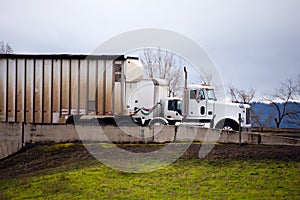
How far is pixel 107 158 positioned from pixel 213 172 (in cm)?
410

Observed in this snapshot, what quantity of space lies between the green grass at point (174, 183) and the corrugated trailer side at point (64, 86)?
9593mm

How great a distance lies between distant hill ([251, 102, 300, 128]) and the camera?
164 feet

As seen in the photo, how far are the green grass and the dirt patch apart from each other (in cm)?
86

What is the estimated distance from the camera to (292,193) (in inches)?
404

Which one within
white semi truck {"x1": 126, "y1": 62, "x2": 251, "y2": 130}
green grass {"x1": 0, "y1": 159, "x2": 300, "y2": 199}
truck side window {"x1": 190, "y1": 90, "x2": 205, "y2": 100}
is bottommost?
green grass {"x1": 0, "y1": 159, "x2": 300, "y2": 199}

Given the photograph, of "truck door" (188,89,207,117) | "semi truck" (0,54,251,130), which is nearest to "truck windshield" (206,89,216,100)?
"truck door" (188,89,207,117)

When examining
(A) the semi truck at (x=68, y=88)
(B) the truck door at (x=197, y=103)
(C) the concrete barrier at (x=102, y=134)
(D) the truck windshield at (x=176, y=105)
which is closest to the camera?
(C) the concrete barrier at (x=102, y=134)

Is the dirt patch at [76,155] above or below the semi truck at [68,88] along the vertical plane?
below

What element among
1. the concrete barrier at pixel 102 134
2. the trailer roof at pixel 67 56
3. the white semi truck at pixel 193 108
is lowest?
the concrete barrier at pixel 102 134

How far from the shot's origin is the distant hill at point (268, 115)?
5000 cm

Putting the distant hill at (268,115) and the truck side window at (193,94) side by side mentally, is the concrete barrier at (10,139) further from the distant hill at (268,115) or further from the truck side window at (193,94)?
Result: the distant hill at (268,115)

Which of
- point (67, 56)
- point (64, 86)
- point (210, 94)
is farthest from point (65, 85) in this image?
point (210, 94)

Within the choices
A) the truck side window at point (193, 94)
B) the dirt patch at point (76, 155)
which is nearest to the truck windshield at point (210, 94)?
the truck side window at point (193, 94)

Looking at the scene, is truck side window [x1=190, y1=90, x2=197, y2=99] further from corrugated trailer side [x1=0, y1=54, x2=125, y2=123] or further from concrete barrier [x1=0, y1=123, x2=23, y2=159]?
concrete barrier [x1=0, y1=123, x2=23, y2=159]
